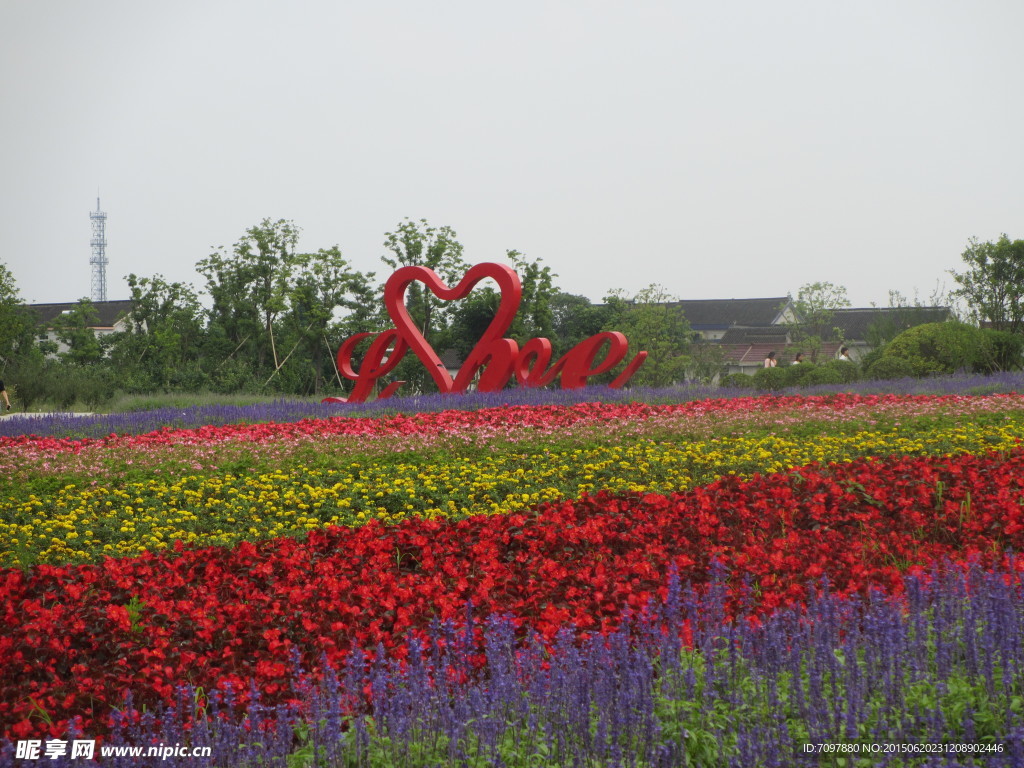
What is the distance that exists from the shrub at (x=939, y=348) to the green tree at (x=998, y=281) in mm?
8197

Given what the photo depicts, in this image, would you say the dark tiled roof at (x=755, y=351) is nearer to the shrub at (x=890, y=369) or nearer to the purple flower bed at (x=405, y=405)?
the shrub at (x=890, y=369)

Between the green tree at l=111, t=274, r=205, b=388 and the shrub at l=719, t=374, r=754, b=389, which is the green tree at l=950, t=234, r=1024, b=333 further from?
the green tree at l=111, t=274, r=205, b=388

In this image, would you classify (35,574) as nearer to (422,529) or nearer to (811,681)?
(422,529)

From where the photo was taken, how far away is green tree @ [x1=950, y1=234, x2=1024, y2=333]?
98.9 feet

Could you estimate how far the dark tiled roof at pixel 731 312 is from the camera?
63.1 meters

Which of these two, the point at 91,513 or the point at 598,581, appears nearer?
the point at 598,581

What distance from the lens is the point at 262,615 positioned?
15.1ft

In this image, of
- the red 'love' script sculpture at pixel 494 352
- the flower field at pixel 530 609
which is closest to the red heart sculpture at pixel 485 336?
the red 'love' script sculpture at pixel 494 352

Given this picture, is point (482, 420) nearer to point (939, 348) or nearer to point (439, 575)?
point (439, 575)


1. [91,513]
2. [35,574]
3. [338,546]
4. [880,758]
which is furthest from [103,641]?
[91,513]

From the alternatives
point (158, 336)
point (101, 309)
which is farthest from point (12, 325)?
point (101, 309)

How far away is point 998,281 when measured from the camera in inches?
1201

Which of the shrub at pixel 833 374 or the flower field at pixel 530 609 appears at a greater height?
the shrub at pixel 833 374

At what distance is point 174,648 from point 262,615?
45 centimetres
